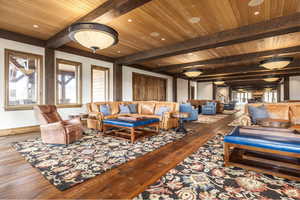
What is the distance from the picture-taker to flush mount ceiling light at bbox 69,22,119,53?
2.65 meters

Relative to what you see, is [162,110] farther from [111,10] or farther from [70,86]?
[70,86]

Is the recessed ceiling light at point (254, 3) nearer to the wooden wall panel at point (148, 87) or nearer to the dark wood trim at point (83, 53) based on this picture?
the dark wood trim at point (83, 53)

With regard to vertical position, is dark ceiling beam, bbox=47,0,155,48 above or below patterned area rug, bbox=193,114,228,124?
above

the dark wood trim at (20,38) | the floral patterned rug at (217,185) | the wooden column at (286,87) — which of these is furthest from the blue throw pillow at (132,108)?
the wooden column at (286,87)

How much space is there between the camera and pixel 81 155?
2.82m

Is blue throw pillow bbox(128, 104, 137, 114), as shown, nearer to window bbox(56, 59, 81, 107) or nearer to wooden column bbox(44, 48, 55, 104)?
window bbox(56, 59, 81, 107)

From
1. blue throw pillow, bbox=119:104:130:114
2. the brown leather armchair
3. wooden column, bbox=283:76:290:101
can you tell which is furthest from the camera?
wooden column, bbox=283:76:290:101

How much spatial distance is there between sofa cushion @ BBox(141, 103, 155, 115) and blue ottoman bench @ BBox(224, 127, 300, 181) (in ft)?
11.9

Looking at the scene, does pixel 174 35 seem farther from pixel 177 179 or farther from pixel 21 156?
pixel 21 156

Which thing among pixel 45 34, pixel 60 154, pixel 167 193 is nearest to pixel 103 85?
pixel 45 34

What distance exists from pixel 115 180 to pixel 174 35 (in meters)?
4.23

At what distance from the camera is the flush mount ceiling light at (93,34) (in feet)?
8.70

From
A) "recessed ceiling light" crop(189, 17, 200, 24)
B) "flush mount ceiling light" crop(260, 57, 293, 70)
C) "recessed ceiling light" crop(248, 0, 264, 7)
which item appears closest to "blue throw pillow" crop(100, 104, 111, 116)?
"recessed ceiling light" crop(189, 17, 200, 24)

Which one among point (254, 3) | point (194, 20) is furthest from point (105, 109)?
point (254, 3)
